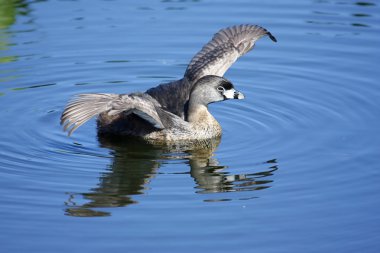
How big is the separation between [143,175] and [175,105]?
2026 millimetres

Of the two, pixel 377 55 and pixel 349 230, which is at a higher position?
pixel 377 55

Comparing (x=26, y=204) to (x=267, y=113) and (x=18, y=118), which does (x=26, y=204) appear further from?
(x=267, y=113)

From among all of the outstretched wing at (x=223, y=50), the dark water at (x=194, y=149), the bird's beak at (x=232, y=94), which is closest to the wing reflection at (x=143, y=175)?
the dark water at (x=194, y=149)

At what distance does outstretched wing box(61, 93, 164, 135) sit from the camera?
10.1 meters

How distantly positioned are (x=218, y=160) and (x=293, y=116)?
1708 mm

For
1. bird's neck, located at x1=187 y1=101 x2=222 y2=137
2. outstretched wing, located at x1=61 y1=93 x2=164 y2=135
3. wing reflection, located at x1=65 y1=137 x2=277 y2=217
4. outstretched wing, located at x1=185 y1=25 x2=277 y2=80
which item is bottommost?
wing reflection, located at x1=65 y1=137 x2=277 y2=217

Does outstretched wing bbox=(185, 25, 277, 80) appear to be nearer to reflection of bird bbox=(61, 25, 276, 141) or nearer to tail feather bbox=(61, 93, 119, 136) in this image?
reflection of bird bbox=(61, 25, 276, 141)

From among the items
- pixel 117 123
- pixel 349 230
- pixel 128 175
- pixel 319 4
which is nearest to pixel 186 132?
pixel 117 123

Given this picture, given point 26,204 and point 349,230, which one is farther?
point 26,204

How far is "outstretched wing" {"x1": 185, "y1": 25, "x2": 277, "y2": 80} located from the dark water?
2.01 feet

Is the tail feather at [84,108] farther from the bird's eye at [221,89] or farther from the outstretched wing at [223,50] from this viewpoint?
the outstretched wing at [223,50]

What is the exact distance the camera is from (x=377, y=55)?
13.6 metres

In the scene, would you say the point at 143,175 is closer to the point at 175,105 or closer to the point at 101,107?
the point at 101,107

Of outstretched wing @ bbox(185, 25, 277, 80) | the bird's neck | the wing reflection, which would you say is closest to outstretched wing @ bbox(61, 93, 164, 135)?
the wing reflection
